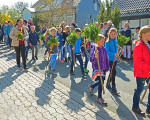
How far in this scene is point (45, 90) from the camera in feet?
18.0

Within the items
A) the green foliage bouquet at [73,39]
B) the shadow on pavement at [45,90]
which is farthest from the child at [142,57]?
the green foliage bouquet at [73,39]

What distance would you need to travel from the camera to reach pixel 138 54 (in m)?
3.73

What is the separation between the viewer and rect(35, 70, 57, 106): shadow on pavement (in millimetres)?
4730

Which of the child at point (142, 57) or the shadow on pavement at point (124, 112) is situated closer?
the child at point (142, 57)

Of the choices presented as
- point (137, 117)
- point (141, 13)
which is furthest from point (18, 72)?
point (141, 13)

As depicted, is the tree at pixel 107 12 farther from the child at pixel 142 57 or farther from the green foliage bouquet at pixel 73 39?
the child at pixel 142 57

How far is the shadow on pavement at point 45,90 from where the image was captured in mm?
4730

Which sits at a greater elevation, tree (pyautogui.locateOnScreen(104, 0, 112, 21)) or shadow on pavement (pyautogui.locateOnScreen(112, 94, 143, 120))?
tree (pyautogui.locateOnScreen(104, 0, 112, 21))

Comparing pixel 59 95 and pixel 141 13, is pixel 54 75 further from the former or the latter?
pixel 141 13

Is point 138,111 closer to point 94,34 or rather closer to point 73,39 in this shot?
point 94,34

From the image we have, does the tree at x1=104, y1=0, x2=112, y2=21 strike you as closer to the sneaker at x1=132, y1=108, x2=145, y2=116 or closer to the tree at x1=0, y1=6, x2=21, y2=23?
the sneaker at x1=132, y1=108, x2=145, y2=116

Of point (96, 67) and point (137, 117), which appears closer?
point (137, 117)

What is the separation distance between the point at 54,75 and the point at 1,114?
3.36 meters

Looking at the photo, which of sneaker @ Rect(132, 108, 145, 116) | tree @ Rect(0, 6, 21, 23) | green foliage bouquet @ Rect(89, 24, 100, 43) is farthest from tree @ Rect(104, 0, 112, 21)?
tree @ Rect(0, 6, 21, 23)
